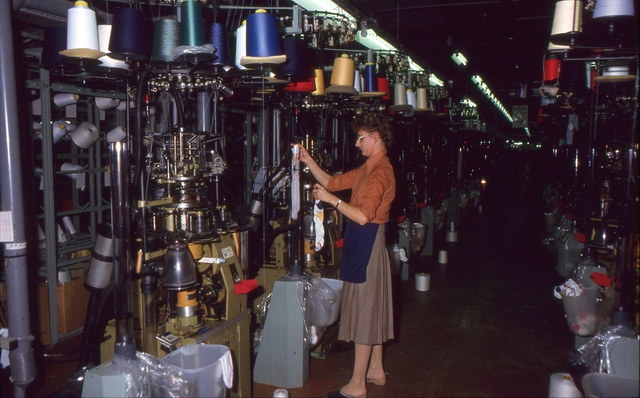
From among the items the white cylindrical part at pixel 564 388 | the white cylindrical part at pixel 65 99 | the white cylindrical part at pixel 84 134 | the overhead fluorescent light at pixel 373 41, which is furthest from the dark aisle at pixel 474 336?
the white cylindrical part at pixel 65 99

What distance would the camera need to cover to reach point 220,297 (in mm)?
2932

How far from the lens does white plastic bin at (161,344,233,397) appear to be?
2214mm

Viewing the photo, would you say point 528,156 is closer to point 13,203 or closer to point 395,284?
point 395,284

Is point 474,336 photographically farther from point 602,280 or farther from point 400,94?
point 400,94

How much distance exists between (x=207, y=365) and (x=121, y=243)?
2.39 feet

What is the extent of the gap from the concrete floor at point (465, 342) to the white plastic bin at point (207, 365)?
0.97 meters

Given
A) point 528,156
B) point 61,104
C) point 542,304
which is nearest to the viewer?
point 61,104

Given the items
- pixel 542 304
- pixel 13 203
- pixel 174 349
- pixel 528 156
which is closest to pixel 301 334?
pixel 174 349

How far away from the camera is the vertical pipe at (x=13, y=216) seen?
9.09 ft

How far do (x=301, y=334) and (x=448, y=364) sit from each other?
4.53 feet

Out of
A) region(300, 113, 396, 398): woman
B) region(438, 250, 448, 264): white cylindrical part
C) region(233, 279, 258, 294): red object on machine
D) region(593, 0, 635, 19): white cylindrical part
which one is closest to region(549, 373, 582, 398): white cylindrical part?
region(300, 113, 396, 398): woman

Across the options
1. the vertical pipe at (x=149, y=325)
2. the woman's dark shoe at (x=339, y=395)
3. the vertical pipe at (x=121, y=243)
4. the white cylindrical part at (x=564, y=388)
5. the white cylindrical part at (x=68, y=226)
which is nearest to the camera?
the vertical pipe at (x=121, y=243)

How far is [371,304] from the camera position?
124 inches

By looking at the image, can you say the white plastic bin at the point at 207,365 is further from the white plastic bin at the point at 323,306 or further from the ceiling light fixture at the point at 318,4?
the ceiling light fixture at the point at 318,4
